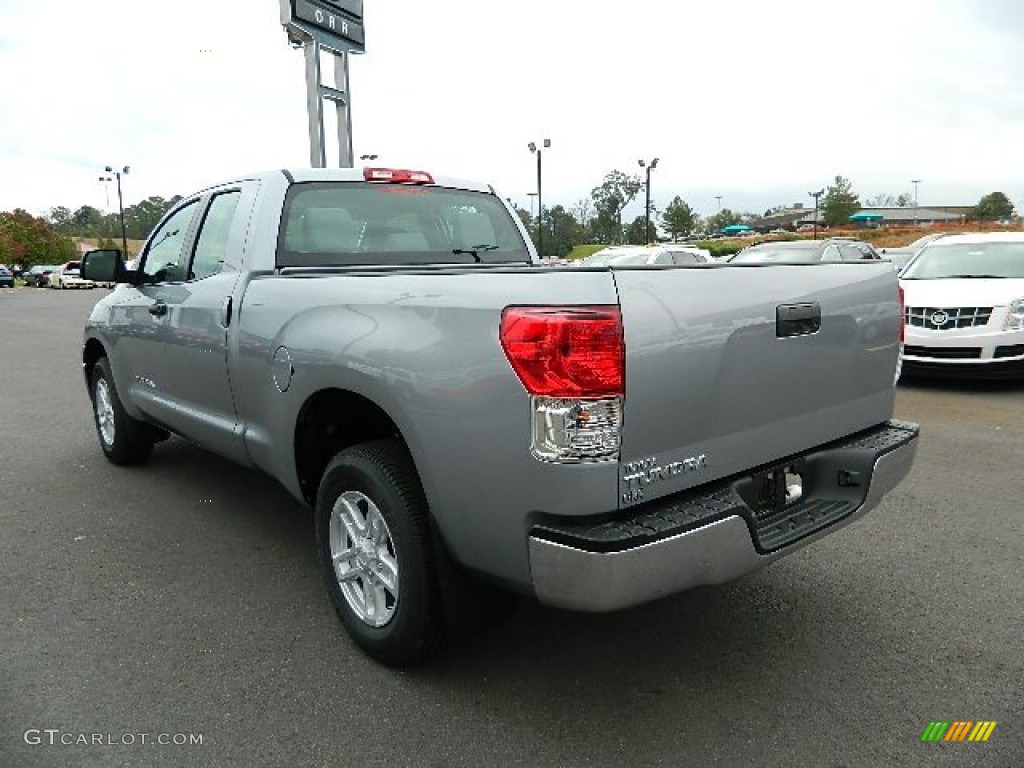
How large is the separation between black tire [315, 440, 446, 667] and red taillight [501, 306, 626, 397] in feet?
2.40

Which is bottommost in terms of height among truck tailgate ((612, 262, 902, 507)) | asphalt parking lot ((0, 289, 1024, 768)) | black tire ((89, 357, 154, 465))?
asphalt parking lot ((0, 289, 1024, 768))

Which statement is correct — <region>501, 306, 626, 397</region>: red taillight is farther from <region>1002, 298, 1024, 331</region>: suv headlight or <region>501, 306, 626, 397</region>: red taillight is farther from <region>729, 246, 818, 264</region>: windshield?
<region>729, 246, 818, 264</region>: windshield

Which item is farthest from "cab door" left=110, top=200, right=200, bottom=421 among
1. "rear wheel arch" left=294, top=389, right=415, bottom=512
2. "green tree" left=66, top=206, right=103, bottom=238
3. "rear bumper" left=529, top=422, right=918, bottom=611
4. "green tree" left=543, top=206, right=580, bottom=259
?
"green tree" left=66, top=206, right=103, bottom=238

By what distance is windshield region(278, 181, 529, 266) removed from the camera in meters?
3.77

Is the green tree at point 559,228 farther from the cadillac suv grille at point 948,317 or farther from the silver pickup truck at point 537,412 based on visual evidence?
the silver pickup truck at point 537,412

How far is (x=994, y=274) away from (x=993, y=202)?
3950 inches

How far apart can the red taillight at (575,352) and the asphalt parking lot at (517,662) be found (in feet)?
3.74

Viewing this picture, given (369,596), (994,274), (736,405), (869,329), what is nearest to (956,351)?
(994,274)

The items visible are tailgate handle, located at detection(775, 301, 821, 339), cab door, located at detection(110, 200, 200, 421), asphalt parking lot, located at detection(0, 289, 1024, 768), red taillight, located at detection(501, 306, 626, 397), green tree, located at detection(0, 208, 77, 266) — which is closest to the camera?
red taillight, located at detection(501, 306, 626, 397)

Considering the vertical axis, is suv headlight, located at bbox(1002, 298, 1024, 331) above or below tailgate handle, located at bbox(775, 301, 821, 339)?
below

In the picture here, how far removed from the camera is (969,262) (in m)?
9.54

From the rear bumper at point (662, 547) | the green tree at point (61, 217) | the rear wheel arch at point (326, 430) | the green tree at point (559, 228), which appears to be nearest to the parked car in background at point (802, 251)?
the rear wheel arch at point (326, 430)

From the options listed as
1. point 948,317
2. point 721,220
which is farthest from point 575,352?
point 721,220

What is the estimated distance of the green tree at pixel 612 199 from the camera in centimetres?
9850
